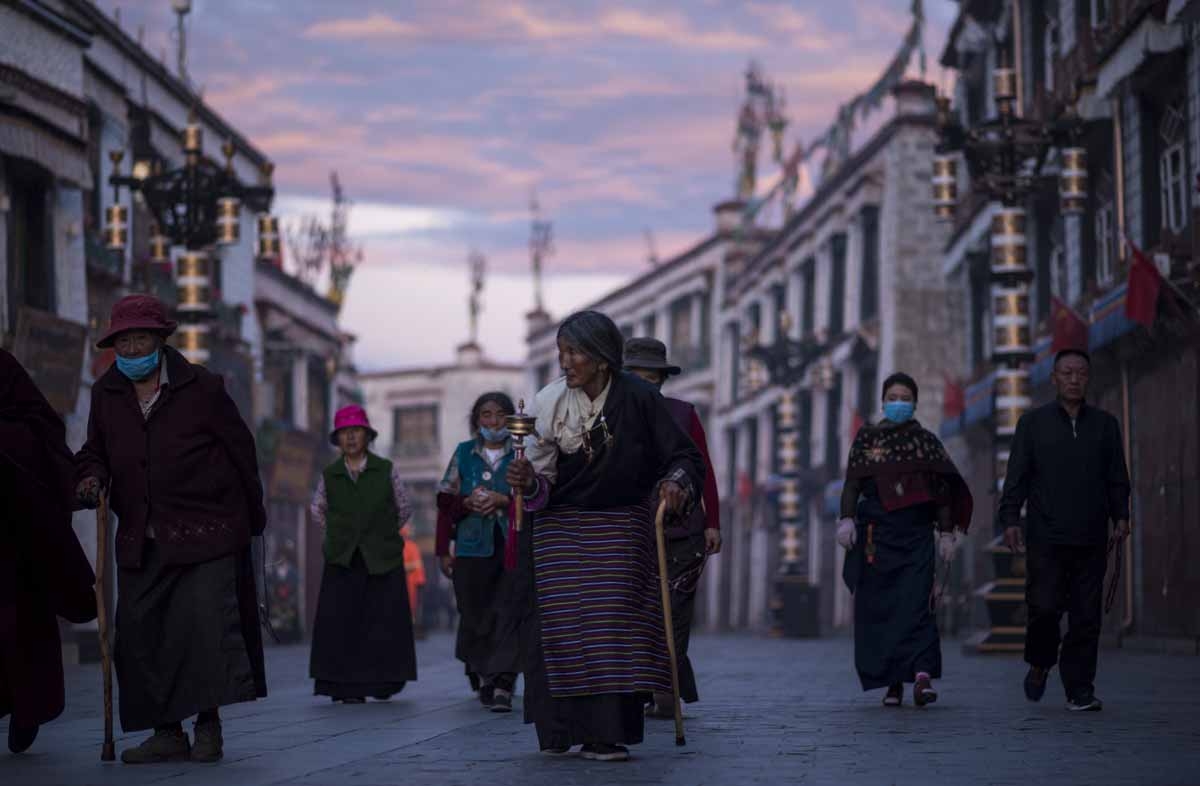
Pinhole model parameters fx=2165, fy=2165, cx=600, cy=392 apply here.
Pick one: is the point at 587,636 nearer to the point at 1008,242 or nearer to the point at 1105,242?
the point at 1008,242

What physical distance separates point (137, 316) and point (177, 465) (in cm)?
60

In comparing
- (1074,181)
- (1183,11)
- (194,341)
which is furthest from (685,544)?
(194,341)

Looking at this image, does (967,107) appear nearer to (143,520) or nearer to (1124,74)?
(1124,74)

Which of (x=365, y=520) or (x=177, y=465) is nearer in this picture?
(x=177, y=465)

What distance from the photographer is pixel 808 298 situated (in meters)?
51.0

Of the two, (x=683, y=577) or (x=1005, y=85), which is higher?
(x=1005, y=85)

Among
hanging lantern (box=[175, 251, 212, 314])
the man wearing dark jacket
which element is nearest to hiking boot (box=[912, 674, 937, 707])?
the man wearing dark jacket

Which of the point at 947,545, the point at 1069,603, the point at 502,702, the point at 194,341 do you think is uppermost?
the point at 194,341

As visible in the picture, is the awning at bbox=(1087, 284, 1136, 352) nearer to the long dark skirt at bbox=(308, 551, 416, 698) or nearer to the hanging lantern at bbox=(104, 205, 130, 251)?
→ the hanging lantern at bbox=(104, 205, 130, 251)

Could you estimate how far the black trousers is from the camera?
35.9 feet

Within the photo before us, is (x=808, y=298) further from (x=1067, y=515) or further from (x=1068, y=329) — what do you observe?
(x=1067, y=515)

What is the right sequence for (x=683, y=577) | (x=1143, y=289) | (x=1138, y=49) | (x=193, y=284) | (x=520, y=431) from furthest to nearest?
(x=193, y=284) < (x=1138, y=49) < (x=1143, y=289) < (x=683, y=577) < (x=520, y=431)

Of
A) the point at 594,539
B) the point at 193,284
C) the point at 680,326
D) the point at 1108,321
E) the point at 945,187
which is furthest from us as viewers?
the point at 680,326

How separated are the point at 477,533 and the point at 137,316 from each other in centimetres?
459
